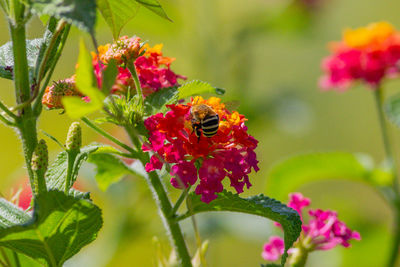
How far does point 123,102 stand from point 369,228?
1.20 meters

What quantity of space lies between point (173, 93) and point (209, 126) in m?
0.05

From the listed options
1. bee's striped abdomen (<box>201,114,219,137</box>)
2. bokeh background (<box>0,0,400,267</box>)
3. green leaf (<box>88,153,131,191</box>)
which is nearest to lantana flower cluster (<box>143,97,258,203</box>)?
bee's striped abdomen (<box>201,114,219,137</box>)

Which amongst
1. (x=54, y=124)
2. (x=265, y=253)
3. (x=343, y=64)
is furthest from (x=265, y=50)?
(x=265, y=253)

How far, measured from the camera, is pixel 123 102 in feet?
1.80

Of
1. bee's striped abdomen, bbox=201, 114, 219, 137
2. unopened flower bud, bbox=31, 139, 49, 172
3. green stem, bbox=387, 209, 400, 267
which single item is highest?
unopened flower bud, bbox=31, 139, 49, 172

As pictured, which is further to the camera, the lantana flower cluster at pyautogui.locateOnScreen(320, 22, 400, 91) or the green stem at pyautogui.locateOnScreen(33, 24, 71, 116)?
the lantana flower cluster at pyautogui.locateOnScreen(320, 22, 400, 91)

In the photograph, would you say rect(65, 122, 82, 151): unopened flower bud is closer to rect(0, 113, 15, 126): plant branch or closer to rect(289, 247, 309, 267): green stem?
rect(0, 113, 15, 126): plant branch

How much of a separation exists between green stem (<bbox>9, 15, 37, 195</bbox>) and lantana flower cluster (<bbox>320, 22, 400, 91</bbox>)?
2.74ft

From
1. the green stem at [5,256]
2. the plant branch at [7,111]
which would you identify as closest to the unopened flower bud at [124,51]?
the plant branch at [7,111]

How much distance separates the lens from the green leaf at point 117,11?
1.59ft

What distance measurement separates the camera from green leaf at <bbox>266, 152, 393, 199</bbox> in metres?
1.18

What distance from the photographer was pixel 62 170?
54 centimetres

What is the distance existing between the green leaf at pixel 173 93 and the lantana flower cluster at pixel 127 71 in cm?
2

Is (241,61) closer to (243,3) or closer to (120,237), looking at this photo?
(120,237)
